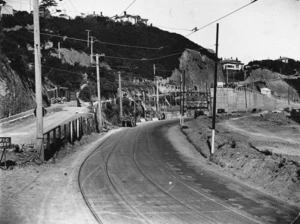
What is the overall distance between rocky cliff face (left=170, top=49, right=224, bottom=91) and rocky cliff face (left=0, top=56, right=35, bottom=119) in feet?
274

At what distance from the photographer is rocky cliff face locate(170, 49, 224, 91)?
442 ft

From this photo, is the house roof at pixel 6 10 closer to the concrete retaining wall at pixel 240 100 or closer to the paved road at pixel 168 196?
the concrete retaining wall at pixel 240 100

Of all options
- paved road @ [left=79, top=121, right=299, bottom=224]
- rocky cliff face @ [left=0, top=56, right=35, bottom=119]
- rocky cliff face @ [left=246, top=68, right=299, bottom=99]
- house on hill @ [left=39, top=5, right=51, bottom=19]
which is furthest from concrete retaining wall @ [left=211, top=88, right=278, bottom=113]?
paved road @ [left=79, top=121, right=299, bottom=224]

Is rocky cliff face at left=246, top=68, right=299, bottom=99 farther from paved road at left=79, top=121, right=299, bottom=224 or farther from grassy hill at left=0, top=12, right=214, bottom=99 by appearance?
paved road at left=79, top=121, right=299, bottom=224

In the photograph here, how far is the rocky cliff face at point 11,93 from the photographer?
3591 centimetres

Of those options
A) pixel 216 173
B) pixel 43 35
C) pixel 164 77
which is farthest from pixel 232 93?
pixel 216 173

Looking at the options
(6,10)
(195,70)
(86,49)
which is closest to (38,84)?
(86,49)

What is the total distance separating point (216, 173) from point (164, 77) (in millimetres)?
100046

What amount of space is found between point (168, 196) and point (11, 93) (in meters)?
29.3

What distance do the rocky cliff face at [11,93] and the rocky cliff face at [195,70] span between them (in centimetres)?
8357

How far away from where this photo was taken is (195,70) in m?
142

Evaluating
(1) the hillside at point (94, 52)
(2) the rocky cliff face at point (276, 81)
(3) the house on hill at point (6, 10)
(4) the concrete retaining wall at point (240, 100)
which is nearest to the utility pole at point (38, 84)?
(1) the hillside at point (94, 52)

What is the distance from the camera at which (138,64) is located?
11350cm

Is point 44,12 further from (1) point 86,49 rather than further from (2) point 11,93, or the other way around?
(2) point 11,93
